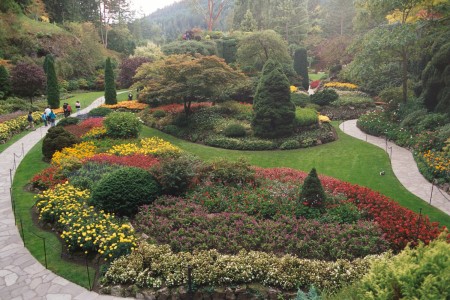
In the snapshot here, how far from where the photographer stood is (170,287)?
7.88 metres

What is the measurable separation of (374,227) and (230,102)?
17789 millimetres

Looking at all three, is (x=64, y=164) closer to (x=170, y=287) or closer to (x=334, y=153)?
(x=170, y=287)

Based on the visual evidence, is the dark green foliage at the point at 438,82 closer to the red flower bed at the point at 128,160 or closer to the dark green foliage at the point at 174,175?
the dark green foliage at the point at 174,175

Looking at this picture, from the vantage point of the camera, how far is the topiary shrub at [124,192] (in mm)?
10633

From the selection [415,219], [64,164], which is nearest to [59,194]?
[64,164]

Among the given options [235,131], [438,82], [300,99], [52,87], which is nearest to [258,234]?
[235,131]

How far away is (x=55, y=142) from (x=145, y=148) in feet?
13.7

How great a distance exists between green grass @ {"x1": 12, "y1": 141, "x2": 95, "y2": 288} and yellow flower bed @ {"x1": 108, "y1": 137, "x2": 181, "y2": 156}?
12.1ft

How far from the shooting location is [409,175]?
48.6 ft

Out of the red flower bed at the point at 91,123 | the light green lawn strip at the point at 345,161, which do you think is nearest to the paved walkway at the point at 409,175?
the light green lawn strip at the point at 345,161

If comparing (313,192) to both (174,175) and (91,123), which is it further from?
(91,123)

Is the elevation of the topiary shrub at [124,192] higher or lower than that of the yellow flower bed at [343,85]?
lower

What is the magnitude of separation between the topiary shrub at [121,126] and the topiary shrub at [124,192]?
26.9 ft

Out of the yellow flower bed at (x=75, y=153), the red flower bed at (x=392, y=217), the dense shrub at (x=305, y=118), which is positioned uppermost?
the dense shrub at (x=305, y=118)
